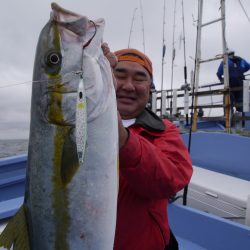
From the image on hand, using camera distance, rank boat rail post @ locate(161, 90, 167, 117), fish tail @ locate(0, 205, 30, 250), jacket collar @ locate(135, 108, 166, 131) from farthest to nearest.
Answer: boat rail post @ locate(161, 90, 167, 117)
jacket collar @ locate(135, 108, 166, 131)
fish tail @ locate(0, 205, 30, 250)

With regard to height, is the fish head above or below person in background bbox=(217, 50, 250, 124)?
below

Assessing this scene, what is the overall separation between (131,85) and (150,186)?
73 centimetres

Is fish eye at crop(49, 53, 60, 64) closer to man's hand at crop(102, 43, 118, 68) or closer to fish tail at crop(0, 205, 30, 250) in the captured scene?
man's hand at crop(102, 43, 118, 68)

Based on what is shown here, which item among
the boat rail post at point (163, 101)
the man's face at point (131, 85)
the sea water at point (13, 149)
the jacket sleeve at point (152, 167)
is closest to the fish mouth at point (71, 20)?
the jacket sleeve at point (152, 167)

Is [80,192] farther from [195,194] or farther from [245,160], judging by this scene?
[245,160]

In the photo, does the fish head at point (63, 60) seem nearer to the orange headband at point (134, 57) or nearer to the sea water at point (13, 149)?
the orange headband at point (134, 57)

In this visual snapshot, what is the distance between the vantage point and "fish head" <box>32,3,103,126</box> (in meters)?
1.27

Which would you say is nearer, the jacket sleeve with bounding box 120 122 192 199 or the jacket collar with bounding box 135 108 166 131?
the jacket sleeve with bounding box 120 122 192 199

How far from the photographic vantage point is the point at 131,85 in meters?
2.02

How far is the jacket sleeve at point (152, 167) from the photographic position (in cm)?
149

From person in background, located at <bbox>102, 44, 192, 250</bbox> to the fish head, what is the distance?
0.69 feet

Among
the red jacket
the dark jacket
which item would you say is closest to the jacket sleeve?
the red jacket

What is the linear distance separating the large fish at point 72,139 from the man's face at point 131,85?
711 mm

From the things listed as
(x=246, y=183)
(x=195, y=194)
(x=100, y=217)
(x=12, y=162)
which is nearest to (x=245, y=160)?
(x=246, y=183)
